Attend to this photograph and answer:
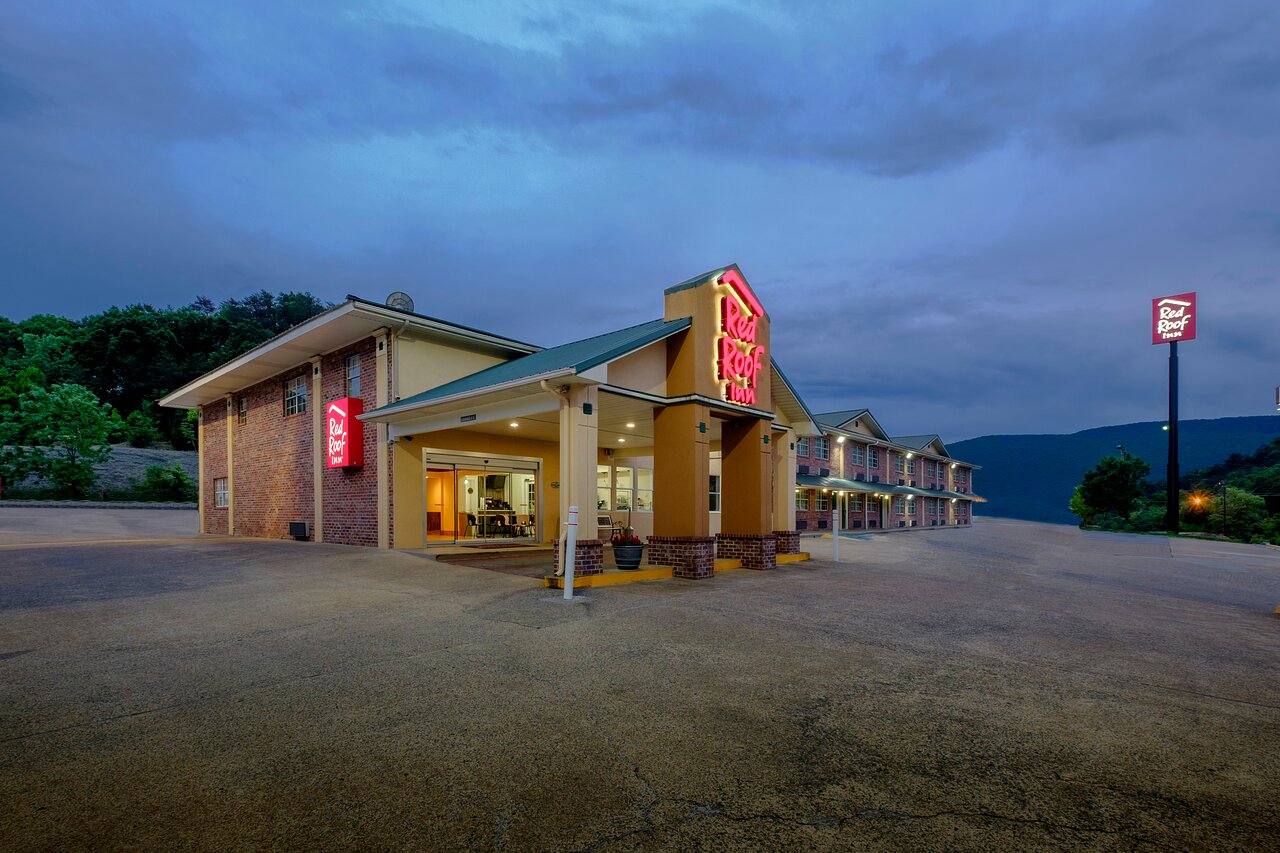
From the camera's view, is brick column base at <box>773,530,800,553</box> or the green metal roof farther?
brick column base at <box>773,530,800,553</box>

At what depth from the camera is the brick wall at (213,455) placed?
24.8 m

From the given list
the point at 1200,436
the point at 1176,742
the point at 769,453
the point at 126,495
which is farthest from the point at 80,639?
the point at 1200,436

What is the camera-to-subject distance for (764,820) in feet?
10.1

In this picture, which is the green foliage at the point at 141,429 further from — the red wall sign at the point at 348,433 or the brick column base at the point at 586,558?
the brick column base at the point at 586,558

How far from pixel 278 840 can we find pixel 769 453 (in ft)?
42.4

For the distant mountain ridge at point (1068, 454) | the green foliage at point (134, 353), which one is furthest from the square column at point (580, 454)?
the distant mountain ridge at point (1068, 454)

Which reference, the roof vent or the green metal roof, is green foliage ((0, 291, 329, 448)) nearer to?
the roof vent

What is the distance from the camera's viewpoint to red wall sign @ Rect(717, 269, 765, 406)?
13.5 metres

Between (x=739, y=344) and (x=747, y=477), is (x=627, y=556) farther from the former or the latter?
(x=739, y=344)

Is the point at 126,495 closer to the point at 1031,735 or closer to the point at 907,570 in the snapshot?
the point at 907,570

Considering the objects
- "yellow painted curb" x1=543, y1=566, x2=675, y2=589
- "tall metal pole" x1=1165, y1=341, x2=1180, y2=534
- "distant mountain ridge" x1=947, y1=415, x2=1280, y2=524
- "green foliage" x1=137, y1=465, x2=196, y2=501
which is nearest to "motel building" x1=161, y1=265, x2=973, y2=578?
"yellow painted curb" x1=543, y1=566, x2=675, y2=589

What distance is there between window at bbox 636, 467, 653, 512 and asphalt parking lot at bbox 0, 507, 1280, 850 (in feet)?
43.7

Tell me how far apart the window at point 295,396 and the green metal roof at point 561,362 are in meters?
6.12

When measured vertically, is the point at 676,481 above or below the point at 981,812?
above
